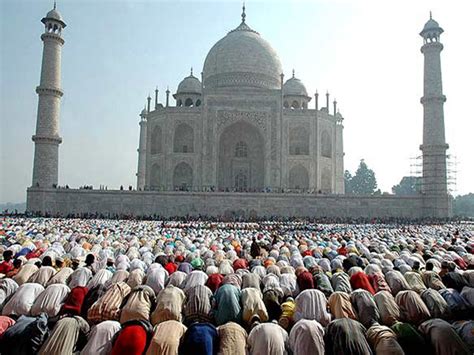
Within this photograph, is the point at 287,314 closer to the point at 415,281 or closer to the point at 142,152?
the point at 415,281

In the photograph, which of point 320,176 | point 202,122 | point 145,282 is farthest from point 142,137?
point 145,282

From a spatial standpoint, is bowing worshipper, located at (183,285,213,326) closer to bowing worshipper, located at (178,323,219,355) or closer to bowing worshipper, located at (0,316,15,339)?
bowing worshipper, located at (178,323,219,355)

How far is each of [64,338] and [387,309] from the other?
314 cm

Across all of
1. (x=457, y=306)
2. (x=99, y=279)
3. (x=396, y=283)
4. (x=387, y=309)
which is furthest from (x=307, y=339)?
(x=99, y=279)

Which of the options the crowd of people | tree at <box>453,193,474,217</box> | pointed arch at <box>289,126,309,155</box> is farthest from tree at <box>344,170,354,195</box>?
the crowd of people

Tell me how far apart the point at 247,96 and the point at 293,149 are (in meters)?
4.74

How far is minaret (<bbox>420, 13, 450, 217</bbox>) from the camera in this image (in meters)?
24.8

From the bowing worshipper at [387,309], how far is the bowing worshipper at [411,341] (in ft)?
2.06

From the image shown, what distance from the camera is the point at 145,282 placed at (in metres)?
5.91

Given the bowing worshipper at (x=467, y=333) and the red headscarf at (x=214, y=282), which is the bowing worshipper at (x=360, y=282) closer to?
the bowing worshipper at (x=467, y=333)

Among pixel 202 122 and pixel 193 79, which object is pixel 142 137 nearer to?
pixel 193 79

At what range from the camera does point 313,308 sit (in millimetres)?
4617

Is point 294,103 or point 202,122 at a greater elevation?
point 294,103

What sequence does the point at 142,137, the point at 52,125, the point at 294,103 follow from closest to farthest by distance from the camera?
1. the point at 52,125
2. the point at 294,103
3. the point at 142,137
